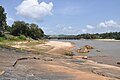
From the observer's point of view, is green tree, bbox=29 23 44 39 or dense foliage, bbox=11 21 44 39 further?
green tree, bbox=29 23 44 39

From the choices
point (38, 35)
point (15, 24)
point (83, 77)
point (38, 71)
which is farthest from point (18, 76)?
point (38, 35)

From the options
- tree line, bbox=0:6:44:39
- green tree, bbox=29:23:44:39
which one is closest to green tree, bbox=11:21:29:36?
tree line, bbox=0:6:44:39

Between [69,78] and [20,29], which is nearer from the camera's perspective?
[69,78]

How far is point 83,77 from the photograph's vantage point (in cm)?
2025

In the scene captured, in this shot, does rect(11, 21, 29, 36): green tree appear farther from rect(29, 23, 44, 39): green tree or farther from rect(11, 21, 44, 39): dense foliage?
rect(29, 23, 44, 39): green tree

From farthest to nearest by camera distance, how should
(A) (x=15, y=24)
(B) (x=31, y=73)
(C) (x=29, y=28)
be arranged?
(C) (x=29, y=28)
(A) (x=15, y=24)
(B) (x=31, y=73)

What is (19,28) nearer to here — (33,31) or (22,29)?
(22,29)

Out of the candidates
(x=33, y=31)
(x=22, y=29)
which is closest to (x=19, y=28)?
(x=22, y=29)

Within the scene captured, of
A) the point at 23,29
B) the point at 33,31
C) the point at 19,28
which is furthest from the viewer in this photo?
the point at 33,31

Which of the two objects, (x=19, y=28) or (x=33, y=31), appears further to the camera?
(x=33, y=31)

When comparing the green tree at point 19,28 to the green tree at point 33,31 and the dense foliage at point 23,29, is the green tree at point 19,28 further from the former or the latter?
the green tree at point 33,31

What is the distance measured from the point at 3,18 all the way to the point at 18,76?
88.2 meters

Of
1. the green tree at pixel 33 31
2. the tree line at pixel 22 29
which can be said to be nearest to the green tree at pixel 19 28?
the tree line at pixel 22 29

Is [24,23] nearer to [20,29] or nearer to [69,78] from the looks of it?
[20,29]
